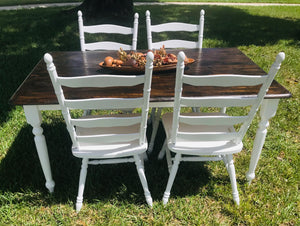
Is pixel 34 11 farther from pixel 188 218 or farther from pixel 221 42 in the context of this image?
pixel 188 218

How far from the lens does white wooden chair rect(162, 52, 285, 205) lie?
1420mm

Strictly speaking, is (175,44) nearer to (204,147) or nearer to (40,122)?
(204,147)

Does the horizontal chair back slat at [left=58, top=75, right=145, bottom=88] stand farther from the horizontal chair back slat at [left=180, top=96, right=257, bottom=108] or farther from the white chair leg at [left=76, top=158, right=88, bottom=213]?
the white chair leg at [left=76, top=158, right=88, bottom=213]

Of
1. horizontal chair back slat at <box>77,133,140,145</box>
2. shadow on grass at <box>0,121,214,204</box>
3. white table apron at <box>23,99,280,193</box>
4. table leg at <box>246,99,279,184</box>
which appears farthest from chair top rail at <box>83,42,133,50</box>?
table leg at <box>246,99,279,184</box>

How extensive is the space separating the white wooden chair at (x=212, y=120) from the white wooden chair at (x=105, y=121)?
0.63 feet

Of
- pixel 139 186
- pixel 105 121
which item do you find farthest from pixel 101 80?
pixel 139 186

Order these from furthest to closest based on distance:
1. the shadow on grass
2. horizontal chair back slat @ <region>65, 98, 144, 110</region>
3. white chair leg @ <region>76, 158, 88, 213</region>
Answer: the shadow on grass → white chair leg @ <region>76, 158, 88, 213</region> → horizontal chair back slat @ <region>65, 98, 144, 110</region>

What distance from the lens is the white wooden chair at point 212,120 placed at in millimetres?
1420

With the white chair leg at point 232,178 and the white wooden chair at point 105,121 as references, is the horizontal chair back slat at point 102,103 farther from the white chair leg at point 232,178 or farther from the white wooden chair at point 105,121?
the white chair leg at point 232,178

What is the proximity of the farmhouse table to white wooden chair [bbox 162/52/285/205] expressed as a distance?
0.40ft

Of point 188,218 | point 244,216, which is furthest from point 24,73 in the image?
point 244,216

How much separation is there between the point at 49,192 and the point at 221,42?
4.78 meters

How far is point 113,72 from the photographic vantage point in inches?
80.4

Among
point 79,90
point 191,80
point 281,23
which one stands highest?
point 191,80
